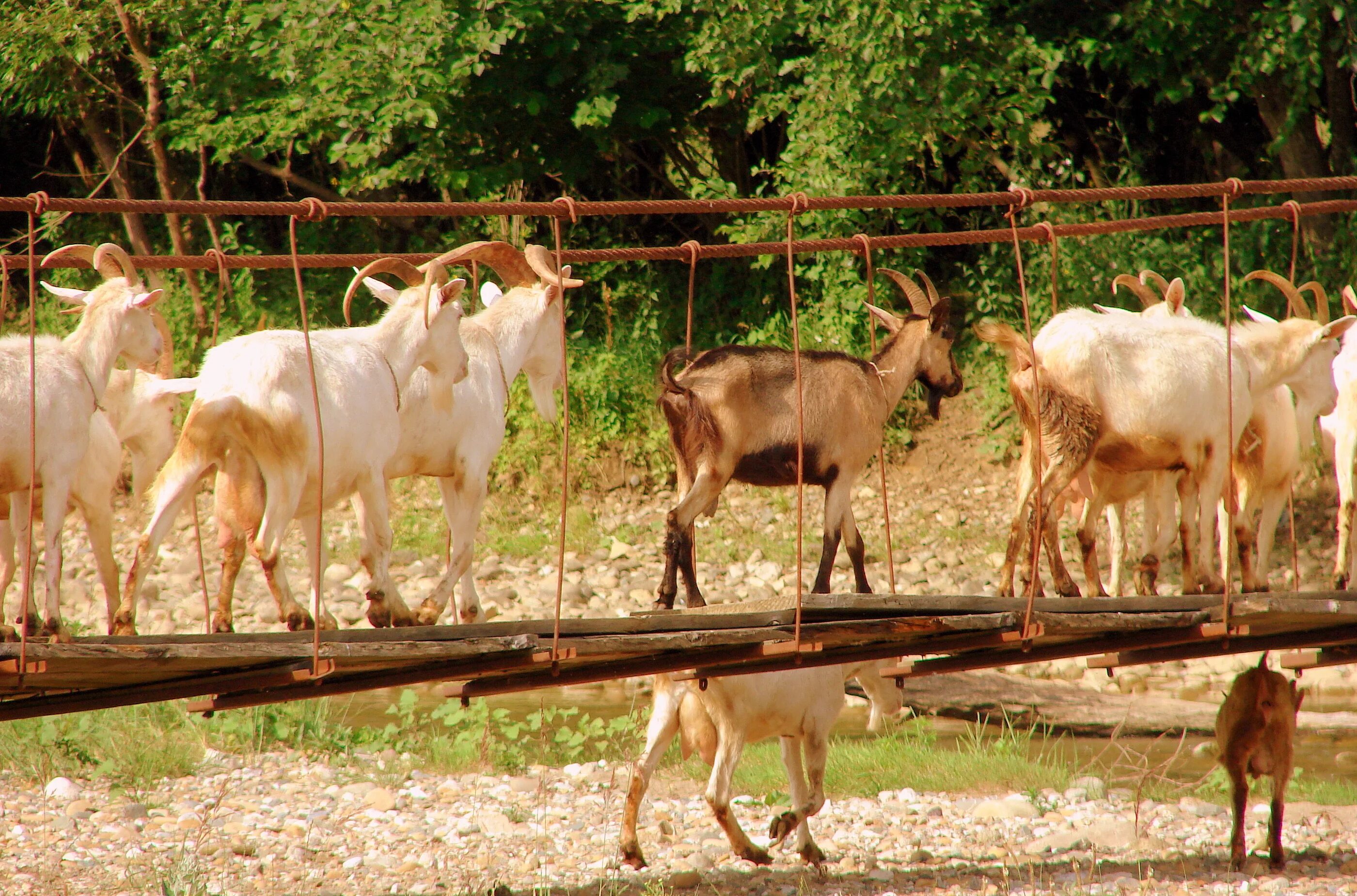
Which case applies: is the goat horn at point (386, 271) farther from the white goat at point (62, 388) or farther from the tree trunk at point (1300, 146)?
the tree trunk at point (1300, 146)

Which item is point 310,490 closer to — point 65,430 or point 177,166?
point 65,430

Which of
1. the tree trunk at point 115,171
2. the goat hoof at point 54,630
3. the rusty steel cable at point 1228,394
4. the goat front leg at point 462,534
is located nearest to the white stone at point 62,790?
the goat front leg at point 462,534

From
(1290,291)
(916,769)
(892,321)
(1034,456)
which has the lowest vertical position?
(916,769)

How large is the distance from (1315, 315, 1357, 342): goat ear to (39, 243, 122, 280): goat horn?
601 centimetres

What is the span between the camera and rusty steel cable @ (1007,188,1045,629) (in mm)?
6004

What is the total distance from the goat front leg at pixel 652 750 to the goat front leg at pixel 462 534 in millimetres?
1055

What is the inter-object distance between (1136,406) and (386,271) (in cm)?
375

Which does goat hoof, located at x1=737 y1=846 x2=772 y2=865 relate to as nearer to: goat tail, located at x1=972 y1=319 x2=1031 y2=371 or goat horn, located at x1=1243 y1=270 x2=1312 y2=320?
goat tail, located at x1=972 y1=319 x2=1031 y2=371

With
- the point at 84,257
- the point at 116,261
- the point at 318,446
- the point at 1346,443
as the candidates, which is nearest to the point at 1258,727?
the point at 1346,443

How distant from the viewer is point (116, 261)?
6934mm

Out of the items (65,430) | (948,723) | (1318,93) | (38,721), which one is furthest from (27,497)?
(1318,93)

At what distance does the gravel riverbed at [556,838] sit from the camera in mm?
7555

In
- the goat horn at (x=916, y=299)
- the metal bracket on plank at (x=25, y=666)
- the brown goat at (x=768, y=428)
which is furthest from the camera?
the goat horn at (x=916, y=299)

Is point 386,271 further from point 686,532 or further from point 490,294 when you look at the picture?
point 686,532
